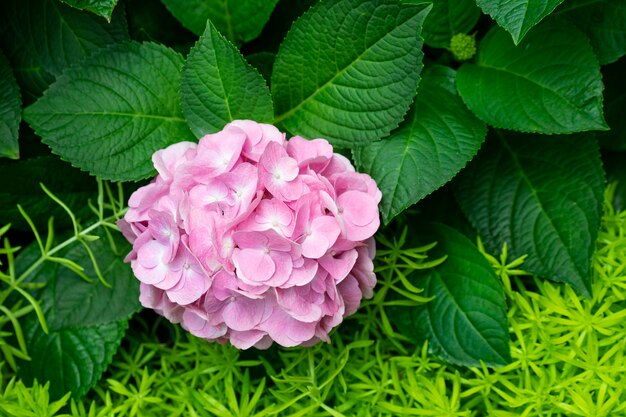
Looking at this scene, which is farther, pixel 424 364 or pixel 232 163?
pixel 424 364

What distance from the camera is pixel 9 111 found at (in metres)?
0.88

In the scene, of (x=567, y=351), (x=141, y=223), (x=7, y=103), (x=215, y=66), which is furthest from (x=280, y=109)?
(x=567, y=351)

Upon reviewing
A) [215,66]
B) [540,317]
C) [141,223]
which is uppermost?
[215,66]

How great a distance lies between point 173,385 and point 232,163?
31 cm

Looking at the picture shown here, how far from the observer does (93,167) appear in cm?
83

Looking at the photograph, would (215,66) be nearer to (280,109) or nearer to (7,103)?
(280,109)

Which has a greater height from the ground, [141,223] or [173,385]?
[141,223]

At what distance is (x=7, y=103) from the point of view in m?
0.88

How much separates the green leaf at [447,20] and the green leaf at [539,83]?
0.03 m

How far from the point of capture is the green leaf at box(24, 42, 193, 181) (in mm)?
835

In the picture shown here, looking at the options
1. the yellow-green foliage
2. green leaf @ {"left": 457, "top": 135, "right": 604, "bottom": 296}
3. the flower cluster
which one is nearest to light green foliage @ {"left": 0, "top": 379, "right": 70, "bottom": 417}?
the yellow-green foliage

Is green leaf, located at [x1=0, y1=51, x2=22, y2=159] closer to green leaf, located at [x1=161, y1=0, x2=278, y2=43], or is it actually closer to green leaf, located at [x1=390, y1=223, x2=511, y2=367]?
green leaf, located at [x1=161, y1=0, x2=278, y2=43]

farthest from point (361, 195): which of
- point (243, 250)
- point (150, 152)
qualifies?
point (150, 152)

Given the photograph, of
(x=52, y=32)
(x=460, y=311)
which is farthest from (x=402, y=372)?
(x=52, y=32)
